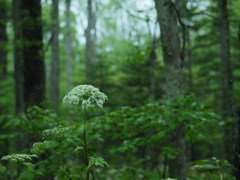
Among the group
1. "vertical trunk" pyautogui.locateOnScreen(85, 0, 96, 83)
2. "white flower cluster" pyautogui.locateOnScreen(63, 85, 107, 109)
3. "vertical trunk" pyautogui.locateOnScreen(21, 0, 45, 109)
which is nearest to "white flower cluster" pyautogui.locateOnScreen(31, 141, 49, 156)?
"white flower cluster" pyautogui.locateOnScreen(63, 85, 107, 109)

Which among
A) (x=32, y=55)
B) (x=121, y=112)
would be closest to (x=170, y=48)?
(x=121, y=112)

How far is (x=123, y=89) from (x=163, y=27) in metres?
6.63

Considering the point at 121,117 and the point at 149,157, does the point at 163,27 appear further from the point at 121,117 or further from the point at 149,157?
the point at 149,157

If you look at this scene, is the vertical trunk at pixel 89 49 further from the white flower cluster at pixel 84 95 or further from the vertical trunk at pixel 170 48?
the white flower cluster at pixel 84 95

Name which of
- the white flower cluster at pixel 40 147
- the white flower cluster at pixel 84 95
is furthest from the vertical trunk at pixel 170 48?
the white flower cluster at pixel 40 147

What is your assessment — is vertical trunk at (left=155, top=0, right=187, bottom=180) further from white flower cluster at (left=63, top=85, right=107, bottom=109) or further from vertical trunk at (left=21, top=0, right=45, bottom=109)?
vertical trunk at (left=21, top=0, right=45, bottom=109)

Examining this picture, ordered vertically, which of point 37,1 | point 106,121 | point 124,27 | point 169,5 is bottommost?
point 106,121

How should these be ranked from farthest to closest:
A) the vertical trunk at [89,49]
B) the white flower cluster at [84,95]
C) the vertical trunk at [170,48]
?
the vertical trunk at [89,49] → the vertical trunk at [170,48] → the white flower cluster at [84,95]

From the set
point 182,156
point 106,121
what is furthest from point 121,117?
point 182,156

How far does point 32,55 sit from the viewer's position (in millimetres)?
6590

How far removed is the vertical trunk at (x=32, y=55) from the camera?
641 centimetres

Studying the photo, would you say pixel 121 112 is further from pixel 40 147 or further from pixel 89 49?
pixel 89 49

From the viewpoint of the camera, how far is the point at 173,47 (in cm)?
464

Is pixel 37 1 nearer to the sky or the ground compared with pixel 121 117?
nearer to the sky
